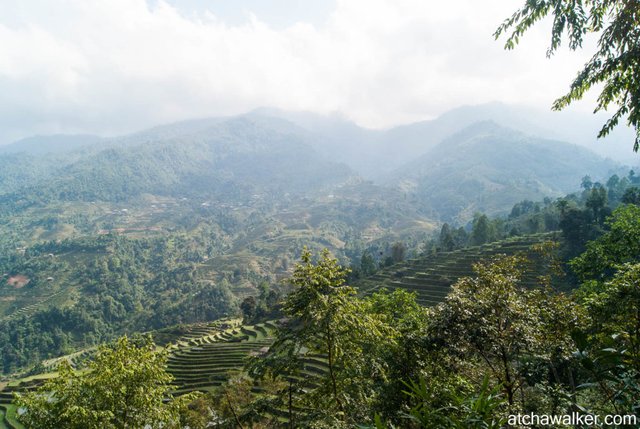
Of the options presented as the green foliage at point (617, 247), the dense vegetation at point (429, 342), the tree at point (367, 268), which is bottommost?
the tree at point (367, 268)

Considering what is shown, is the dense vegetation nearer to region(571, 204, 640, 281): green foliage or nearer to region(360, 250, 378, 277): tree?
region(571, 204, 640, 281): green foliage

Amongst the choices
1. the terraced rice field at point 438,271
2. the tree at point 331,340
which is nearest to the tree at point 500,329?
the tree at point 331,340

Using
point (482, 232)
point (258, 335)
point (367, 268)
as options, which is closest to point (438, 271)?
point (367, 268)

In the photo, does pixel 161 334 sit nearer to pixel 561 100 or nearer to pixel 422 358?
pixel 422 358

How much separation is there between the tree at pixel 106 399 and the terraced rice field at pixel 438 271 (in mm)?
56761

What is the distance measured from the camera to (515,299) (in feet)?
40.1

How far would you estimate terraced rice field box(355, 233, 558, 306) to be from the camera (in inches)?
2800

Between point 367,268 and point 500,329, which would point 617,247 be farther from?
point 367,268

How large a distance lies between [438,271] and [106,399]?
7519 cm

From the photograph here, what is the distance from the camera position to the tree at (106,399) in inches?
666

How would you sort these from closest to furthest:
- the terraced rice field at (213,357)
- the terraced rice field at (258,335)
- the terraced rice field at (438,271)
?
the terraced rice field at (213,357), the terraced rice field at (258,335), the terraced rice field at (438,271)

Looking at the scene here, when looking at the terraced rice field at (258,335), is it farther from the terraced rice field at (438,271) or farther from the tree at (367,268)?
the tree at (367,268)

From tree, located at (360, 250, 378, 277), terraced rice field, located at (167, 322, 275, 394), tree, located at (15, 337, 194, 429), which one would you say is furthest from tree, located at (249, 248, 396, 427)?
tree, located at (360, 250, 378, 277)

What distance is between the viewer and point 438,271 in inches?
3226
